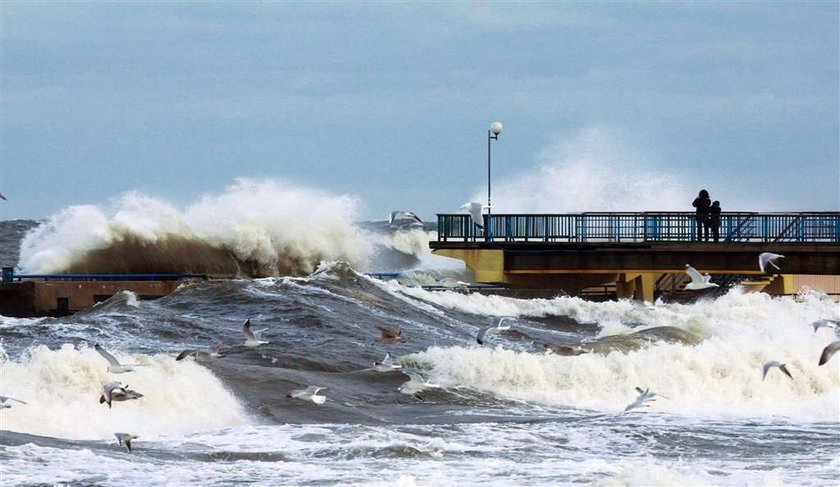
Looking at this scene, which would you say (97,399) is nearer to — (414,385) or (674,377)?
(414,385)

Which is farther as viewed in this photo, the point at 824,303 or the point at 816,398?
the point at 824,303

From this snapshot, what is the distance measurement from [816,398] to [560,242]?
12.5m

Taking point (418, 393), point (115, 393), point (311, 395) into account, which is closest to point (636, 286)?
point (418, 393)

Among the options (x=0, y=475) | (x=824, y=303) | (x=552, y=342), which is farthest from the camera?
(x=824, y=303)

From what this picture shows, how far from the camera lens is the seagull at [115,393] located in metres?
14.4

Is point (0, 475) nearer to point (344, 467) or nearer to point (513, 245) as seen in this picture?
point (344, 467)

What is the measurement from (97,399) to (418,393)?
481 centimetres

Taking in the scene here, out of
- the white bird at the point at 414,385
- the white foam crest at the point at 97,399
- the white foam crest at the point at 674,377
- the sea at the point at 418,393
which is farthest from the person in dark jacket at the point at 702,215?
the white foam crest at the point at 97,399

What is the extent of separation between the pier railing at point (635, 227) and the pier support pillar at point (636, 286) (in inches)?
50.7

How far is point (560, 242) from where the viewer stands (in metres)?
35.1

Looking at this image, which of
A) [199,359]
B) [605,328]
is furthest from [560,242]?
[199,359]

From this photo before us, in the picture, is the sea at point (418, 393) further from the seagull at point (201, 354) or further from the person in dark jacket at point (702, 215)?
the person in dark jacket at point (702, 215)

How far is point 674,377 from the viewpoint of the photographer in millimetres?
24078

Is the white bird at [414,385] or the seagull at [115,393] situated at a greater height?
the seagull at [115,393]
